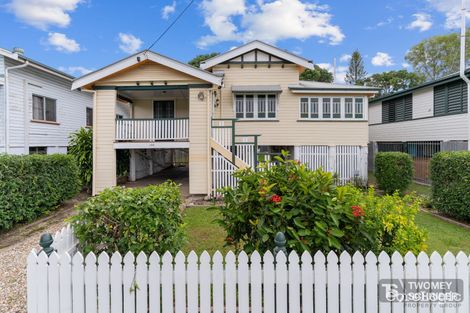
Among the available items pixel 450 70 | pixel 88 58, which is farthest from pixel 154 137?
pixel 450 70

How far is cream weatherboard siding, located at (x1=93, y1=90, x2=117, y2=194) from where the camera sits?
1133 centimetres

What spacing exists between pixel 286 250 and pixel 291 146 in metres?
12.1

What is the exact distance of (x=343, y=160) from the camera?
13.5 m

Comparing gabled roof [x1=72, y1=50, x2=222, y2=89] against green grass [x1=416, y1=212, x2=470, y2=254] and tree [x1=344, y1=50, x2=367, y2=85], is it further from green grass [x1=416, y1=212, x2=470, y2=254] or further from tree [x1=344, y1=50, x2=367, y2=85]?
tree [x1=344, y1=50, x2=367, y2=85]

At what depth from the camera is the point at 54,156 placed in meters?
8.48

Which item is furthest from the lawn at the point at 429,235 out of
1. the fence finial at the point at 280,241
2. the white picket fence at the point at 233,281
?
the fence finial at the point at 280,241

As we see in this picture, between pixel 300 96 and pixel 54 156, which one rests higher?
pixel 300 96

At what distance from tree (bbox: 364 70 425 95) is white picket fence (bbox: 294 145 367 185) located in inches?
1369

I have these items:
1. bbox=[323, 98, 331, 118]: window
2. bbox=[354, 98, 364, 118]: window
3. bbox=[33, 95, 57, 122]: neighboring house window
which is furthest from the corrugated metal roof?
bbox=[33, 95, 57, 122]: neighboring house window

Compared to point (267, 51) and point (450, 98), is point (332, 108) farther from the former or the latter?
point (450, 98)

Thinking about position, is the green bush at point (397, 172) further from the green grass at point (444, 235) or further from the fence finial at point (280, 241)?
the fence finial at point (280, 241)

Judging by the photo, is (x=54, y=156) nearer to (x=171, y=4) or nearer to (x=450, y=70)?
(x=171, y=4)

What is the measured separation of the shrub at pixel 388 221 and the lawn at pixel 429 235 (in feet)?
7.68

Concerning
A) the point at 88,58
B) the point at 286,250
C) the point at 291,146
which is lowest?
the point at 286,250
